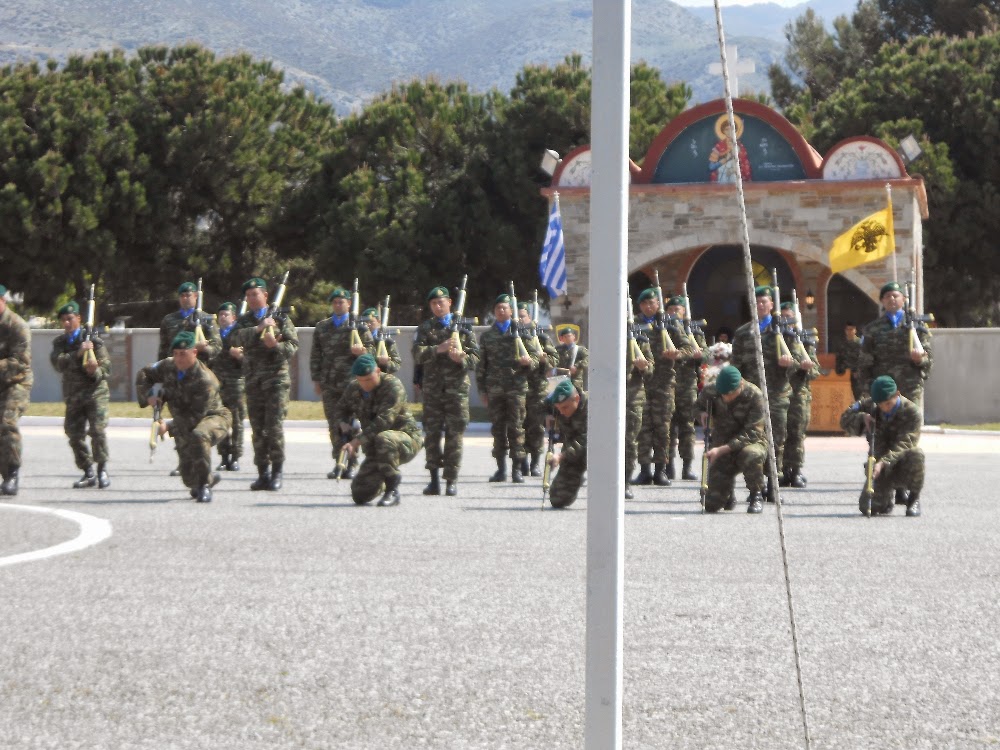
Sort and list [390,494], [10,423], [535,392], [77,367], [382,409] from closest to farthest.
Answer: [390,494] < [382,409] < [10,423] < [77,367] < [535,392]

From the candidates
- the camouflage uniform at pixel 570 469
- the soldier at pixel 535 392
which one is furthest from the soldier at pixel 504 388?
the camouflage uniform at pixel 570 469

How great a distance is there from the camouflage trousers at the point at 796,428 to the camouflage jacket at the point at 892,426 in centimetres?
206

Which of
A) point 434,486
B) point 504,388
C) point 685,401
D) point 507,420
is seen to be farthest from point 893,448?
point 504,388

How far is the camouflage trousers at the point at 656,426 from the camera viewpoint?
17.3 m

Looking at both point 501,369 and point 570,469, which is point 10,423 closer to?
point 570,469

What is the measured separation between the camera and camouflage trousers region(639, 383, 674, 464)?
1728 cm

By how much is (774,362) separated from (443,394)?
326 centimetres

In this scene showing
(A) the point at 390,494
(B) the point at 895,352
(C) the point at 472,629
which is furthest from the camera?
(B) the point at 895,352

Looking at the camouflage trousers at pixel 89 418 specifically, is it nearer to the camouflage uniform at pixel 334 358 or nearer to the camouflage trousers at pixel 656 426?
the camouflage uniform at pixel 334 358

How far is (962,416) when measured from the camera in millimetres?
28984

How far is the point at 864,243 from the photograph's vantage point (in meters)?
26.7

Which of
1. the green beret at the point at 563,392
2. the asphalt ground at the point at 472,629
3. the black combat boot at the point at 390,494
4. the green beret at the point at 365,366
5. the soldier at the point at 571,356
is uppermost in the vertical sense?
the soldier at the point at 571,356

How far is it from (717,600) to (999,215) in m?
34.8

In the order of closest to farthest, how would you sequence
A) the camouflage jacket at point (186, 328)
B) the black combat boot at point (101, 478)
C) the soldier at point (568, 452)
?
1. the soldier at point (568, 452)
2. the black combat boot at point (101, 478)
3. the camouflage jacket at point (186, 328)
